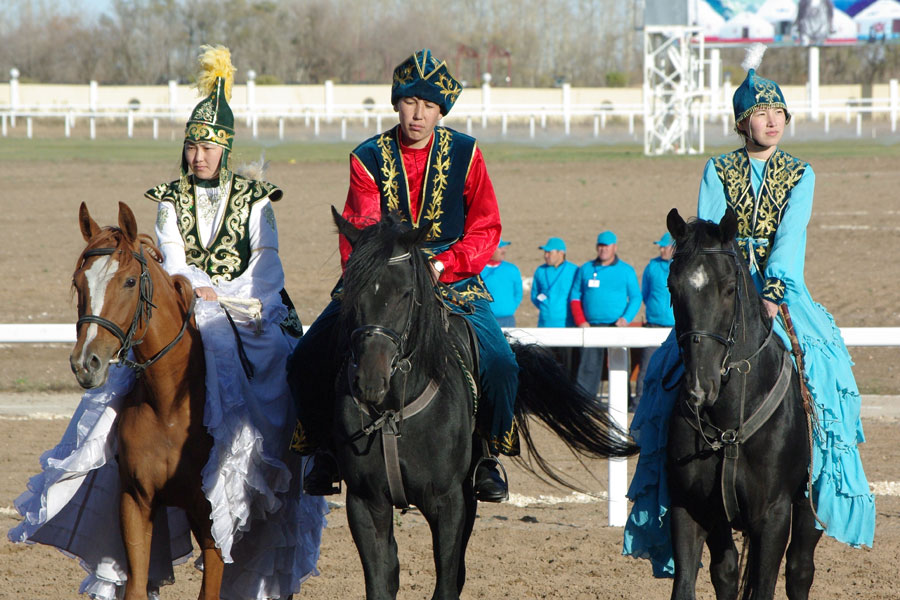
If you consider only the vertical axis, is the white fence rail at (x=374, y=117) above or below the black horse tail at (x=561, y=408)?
above

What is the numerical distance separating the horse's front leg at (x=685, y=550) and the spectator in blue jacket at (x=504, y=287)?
Answer: 5.75 meters

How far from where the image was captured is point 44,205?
68.0ft

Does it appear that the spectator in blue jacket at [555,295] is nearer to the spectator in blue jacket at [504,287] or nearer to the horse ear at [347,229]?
the spectator in blue jacket at [504,287]

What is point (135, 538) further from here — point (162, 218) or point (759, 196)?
point (759, 196)

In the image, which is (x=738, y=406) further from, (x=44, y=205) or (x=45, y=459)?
(x=44, y=205)

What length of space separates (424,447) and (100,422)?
1488 millimetres

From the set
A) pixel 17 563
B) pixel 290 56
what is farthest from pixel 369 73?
pixel 17 563

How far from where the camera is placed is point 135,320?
15.4 ft

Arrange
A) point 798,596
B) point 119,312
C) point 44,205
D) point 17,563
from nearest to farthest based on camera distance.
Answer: point 119,312 < point 798,596 < point 17,563 < point 44,205

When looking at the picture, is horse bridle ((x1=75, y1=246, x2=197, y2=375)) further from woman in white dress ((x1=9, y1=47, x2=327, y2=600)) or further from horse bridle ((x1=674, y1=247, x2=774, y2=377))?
horse bridle ((x1=674, y1=247, x2=774, y2=377))

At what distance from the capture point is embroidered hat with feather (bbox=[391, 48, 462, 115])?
5.11m

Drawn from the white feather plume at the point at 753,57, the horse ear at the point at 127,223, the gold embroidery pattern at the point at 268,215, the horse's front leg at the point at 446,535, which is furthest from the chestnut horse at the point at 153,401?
the white feather plume at the point at 753,57

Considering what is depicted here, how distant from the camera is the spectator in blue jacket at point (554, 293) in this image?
36.2ft

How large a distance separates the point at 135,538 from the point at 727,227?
2749 millimetres
